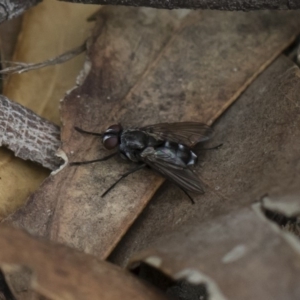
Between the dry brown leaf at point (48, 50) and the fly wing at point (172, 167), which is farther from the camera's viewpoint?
the dry brown leaf at point (48, 50)

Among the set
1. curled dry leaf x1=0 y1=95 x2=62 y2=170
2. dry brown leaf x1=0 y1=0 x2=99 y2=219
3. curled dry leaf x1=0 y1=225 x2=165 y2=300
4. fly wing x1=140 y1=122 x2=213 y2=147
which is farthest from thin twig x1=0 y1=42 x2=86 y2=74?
curled dry leaf x1=0 y1=225 x2=165 y2=300

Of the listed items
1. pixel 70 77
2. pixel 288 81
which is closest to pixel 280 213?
pixel 288 81

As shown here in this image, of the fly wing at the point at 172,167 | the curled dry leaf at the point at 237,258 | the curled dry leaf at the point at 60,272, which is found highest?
the curled dry leaf at the point at 237,258

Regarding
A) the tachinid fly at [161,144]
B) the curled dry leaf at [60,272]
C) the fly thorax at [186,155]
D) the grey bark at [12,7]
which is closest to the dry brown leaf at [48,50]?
the grey bark at [12,7]

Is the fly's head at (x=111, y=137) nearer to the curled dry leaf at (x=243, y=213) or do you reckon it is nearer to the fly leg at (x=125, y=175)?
the fly leg at (x=125, y=175)

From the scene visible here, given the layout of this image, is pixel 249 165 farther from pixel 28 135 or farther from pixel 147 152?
pixel 28 135

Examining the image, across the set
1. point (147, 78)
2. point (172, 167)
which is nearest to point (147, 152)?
point (172, 167)

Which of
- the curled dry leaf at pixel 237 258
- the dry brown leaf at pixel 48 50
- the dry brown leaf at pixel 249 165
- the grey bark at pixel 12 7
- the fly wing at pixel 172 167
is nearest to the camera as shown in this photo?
the curled dry leaf at pixel 237 258
